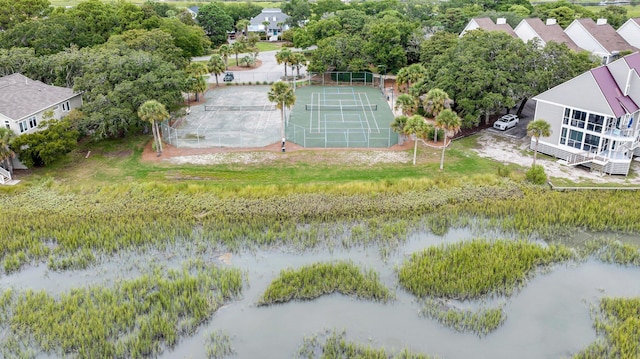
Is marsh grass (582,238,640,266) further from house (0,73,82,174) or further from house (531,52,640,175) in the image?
house (0,73,82,174)

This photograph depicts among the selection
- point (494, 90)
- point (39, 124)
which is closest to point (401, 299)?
point (494, 90)

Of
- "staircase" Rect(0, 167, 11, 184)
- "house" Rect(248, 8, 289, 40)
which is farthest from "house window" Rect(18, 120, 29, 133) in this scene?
"house" Rect(248, 8, 289, 40)

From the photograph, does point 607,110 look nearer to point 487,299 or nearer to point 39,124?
point 487,299

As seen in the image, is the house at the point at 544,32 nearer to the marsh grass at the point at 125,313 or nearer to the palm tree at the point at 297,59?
the palm tree at the point at 297,59

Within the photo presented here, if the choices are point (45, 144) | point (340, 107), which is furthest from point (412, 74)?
point (45, 144)

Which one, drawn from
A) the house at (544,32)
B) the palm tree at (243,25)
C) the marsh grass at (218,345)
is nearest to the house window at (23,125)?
the marsh grass at (218,345)

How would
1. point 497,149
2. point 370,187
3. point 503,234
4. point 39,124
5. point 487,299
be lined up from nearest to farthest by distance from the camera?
1. point 487,299
2. point 503,234
3. point 370,187
4. point 39,124
5. point 497,149
